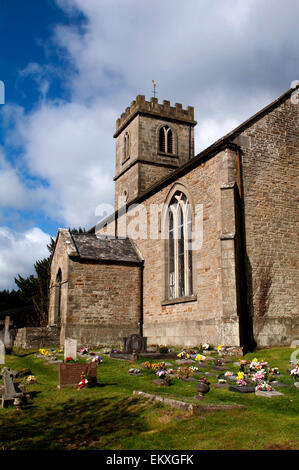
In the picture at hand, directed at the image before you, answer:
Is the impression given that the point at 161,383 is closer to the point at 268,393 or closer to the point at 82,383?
the point at 82,383

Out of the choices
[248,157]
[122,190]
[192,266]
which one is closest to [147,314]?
[192,266]

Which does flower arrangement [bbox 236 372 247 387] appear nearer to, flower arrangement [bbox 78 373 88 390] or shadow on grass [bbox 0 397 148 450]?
shadow on grass [bbox 0 397 148 450]

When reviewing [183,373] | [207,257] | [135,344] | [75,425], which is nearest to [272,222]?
[207,257]

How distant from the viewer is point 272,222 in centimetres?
1725

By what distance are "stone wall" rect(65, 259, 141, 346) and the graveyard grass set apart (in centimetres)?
980

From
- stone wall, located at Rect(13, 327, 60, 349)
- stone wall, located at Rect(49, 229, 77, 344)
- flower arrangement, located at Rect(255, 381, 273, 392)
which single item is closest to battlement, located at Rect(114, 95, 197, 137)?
stone wall, located at Rect(49, 229, 77, 344)

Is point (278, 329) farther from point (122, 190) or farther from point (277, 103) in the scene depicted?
point (122, 190)

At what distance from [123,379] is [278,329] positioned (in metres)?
7.62

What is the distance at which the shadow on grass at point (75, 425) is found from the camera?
6039 millimetres

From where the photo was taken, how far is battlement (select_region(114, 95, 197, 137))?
31.4 m

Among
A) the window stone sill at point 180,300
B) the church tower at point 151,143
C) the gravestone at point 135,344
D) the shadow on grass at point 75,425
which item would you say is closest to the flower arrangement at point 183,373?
the shadow on grass at point 75,425

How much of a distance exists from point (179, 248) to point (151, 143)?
13.7m

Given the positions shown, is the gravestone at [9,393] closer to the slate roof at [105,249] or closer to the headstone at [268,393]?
the headstone at [268,393]
